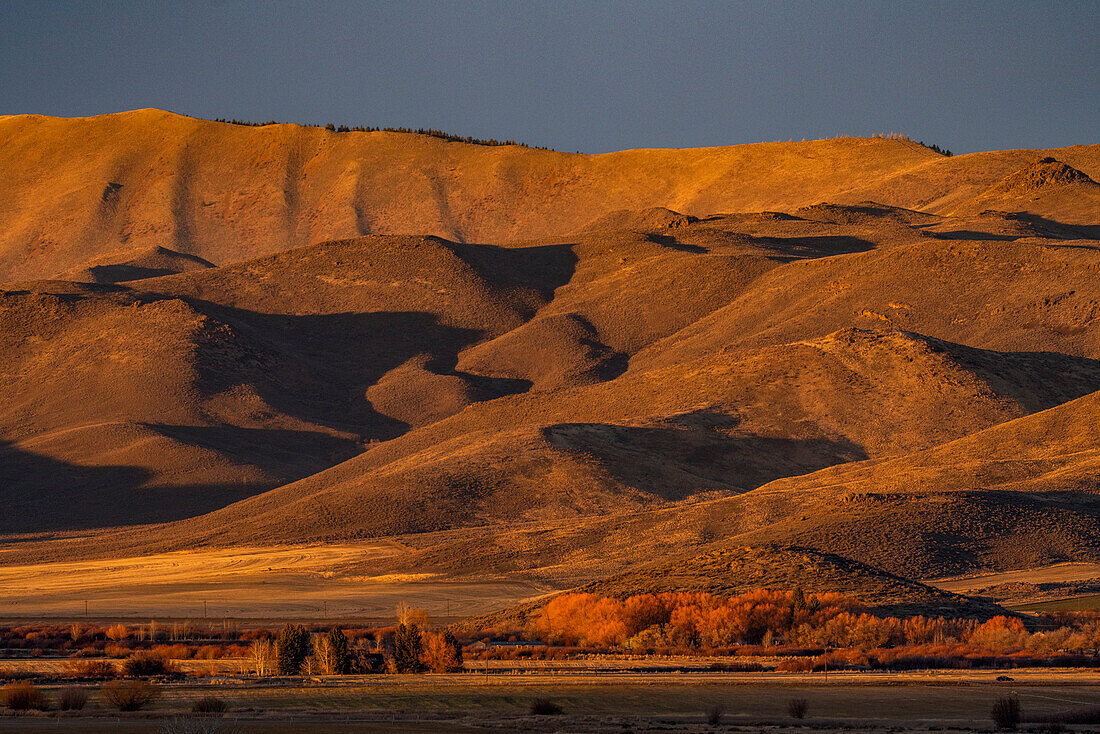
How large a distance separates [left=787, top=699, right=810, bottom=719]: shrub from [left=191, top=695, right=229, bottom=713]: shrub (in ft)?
29.7

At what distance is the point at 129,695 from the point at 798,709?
35.3 feet

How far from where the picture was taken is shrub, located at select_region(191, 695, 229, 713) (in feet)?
76.8

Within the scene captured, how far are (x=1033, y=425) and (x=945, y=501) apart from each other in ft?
57.6

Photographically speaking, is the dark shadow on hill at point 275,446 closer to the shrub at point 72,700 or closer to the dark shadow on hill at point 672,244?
the dark shadow on hill at point 672,244

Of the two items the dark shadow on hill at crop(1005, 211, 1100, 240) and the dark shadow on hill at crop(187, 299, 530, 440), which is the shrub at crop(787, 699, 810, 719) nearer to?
the dark shadow on hill at crop(187, 299, 530, 440)

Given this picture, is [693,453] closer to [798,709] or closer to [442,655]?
[442,655]

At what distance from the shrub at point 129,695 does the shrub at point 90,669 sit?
4864mm

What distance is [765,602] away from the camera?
35625mm

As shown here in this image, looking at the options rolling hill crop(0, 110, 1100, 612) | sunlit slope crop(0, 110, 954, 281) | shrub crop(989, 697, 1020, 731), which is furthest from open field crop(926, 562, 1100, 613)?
sunlit slope crop(0, 110, 954, 281)

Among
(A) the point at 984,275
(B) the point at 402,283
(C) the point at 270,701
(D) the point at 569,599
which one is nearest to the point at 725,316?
(A) the point at 984,275

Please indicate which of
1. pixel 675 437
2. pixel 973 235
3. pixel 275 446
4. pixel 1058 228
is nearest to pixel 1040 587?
pixel 675 437

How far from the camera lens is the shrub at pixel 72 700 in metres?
24.0

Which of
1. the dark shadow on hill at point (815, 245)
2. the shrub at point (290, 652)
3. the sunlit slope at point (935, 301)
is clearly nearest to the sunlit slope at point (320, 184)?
the dark shadow on hill at point (815, 245)

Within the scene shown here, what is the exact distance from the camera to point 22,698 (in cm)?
2422
